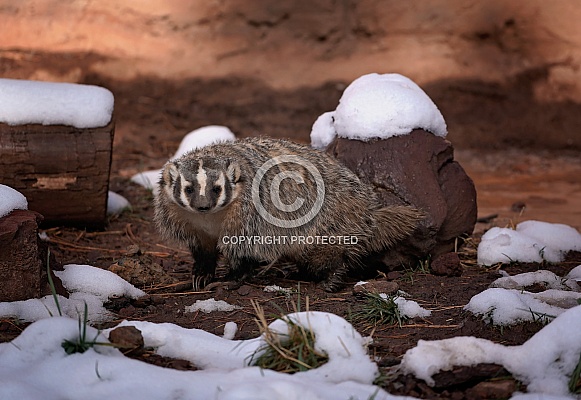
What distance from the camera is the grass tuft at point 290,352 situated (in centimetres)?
287

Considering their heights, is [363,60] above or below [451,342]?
above

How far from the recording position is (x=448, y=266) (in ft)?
14.5

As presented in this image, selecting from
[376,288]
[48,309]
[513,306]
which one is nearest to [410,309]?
[376,288]

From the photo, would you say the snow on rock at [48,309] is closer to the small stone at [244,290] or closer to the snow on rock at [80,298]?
the snow on rock at [80,298]

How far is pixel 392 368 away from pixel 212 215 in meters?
1.75

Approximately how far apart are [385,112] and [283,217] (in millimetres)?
913

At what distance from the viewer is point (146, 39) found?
8531 millimetres

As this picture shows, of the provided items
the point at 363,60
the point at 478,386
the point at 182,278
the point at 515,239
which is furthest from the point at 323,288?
the point at 363,60

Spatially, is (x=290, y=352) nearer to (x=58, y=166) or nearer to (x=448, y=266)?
(x=448, y=266)

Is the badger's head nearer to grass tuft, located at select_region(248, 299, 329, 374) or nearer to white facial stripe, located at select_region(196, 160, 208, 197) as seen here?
white facial stripe, located at select_region(196, 160, 208, 197)

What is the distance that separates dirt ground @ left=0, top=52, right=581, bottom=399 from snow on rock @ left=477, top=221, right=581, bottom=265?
0.27 ft

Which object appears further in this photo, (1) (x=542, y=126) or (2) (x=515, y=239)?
(1) (x=542, y=126)

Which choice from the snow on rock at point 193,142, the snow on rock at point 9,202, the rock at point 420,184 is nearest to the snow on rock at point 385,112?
the rock at point 420,184

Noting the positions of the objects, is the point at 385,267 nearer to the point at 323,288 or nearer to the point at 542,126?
the point at 323,288
